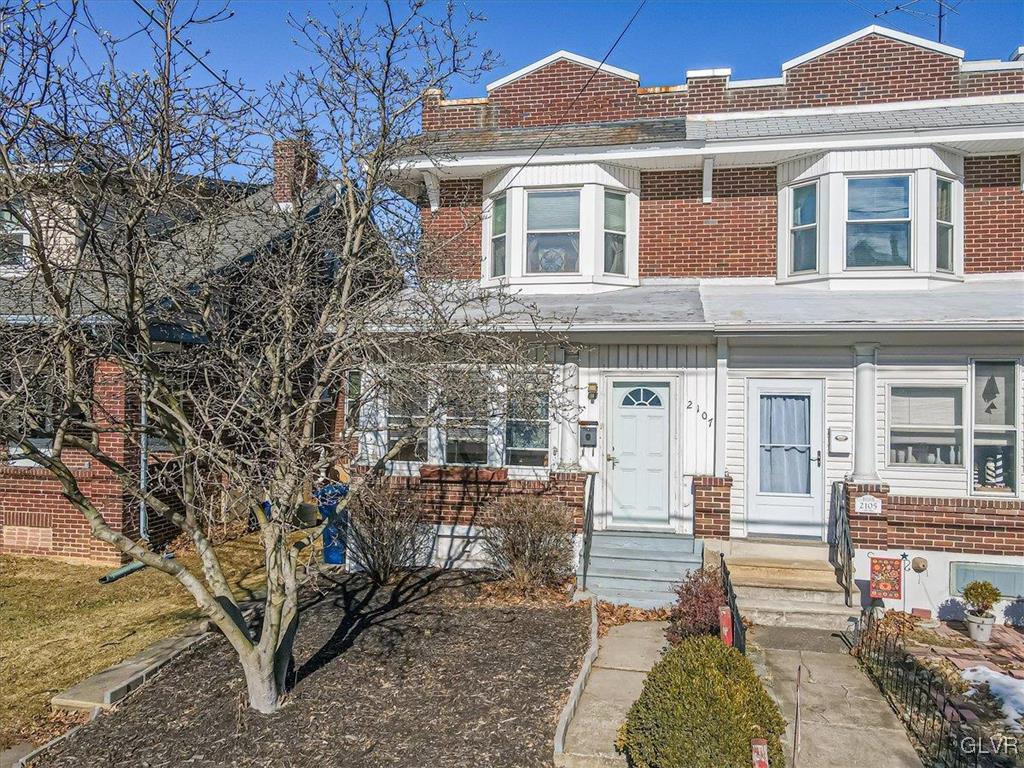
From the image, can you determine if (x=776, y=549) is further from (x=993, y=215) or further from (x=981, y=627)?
(x=993, y=215)

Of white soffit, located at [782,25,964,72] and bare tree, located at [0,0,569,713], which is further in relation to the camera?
white soffit, located at [782,25,964,72]

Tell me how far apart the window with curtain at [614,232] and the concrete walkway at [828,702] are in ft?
18.5

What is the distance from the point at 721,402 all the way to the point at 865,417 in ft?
5.51

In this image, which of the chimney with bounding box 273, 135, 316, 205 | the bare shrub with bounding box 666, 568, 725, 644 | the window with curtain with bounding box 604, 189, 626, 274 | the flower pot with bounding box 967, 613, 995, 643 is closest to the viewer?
the bare shrub with bounding box 666, 568, 725, 644

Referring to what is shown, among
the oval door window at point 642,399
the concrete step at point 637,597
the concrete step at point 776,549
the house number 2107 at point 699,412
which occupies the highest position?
the oval door window at point 642,399

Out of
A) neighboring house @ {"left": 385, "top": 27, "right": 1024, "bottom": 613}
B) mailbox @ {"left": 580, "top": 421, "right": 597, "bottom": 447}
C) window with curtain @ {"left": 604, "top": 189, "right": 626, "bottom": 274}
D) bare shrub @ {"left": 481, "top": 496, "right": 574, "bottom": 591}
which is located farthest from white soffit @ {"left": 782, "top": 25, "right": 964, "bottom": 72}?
bare shrub @ {"left": 481, "top": 496, "right": 574, "bottom": 591}

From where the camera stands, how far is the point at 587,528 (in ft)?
29.1

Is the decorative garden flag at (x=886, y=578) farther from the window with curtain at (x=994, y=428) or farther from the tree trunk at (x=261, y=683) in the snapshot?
the tree trunk at (x=261, y=683)

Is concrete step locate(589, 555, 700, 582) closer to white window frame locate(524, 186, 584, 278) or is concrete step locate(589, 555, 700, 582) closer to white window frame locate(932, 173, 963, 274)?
white window frame locate(524, 186, 584, 278)

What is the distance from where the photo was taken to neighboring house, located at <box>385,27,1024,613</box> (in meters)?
8.48

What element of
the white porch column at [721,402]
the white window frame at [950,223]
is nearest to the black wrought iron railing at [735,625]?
the white porch column at [721,402]

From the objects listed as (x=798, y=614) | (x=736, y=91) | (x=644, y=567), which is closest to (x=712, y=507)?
(x=644, y=567)

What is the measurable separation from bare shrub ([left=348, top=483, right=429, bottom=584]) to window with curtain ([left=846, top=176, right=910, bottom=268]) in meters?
6.98

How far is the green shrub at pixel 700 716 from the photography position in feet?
12.8
